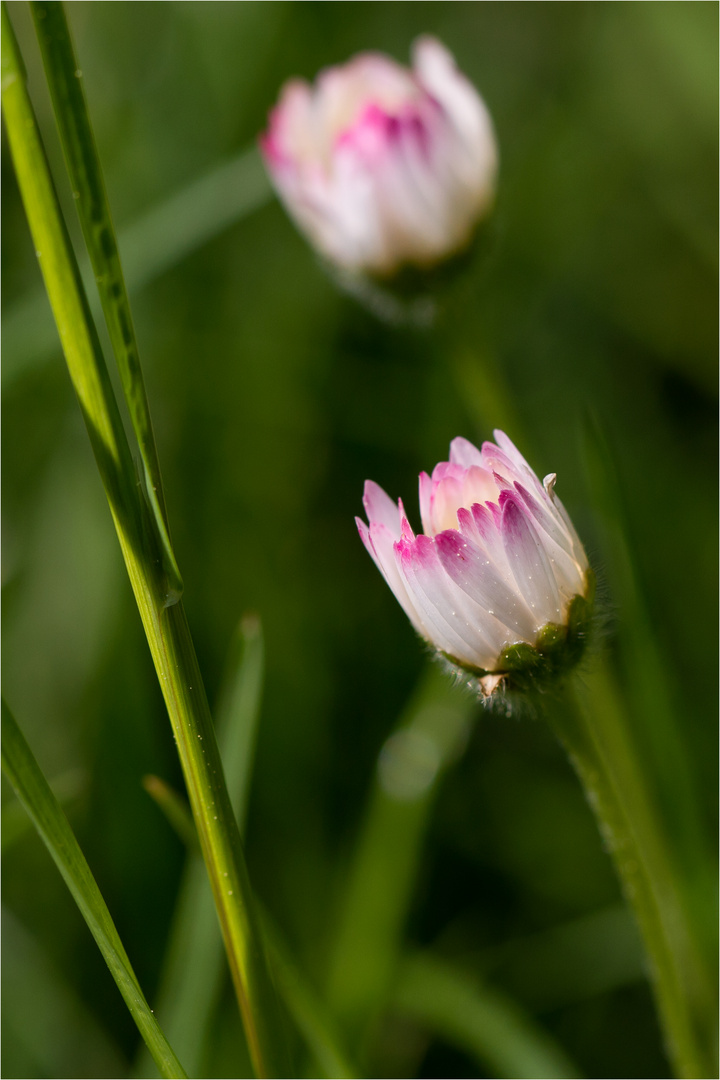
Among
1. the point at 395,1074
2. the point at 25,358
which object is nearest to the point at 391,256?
the point at 25,358

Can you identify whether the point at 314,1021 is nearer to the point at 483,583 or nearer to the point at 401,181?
the point at 483,583

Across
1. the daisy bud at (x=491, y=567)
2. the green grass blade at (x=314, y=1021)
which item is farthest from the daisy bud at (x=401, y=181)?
the green grass blade at (x=314, y=1021)

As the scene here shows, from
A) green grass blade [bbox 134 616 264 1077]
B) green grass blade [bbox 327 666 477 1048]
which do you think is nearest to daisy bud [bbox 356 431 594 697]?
green grass blade [bbox 134 616 264 1077]

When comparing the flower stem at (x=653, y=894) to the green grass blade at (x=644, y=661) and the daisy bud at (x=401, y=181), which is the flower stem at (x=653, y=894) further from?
the daisy bud at (x=401, y=181)

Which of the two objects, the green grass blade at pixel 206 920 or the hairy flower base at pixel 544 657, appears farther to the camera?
the green grass blade at pixel 206 920

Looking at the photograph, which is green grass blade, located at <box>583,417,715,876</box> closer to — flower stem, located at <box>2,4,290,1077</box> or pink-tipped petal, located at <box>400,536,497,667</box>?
pink-tipped petal, located at <box>400,536,497,667</box>

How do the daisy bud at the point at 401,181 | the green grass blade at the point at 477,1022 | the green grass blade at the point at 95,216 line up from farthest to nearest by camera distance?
1. the daisy bud at the point at 401,181
2. the green grass blade at the point at 477,1022
3. the green grass blade at the point at 95,216
